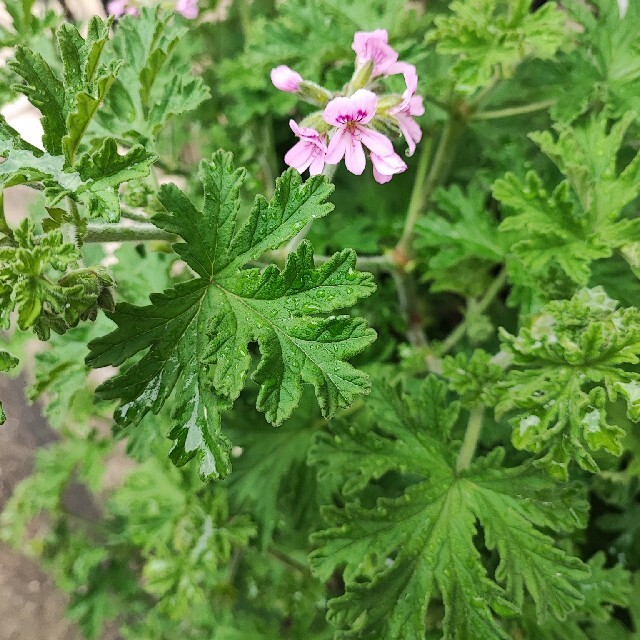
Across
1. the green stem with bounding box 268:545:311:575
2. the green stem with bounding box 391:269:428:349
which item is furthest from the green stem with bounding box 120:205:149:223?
the green stem with bounding box 268:545:311:575

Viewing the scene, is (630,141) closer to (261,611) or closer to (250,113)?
(250,113)

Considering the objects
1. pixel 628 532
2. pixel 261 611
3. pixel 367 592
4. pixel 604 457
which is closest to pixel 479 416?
pixel 604 457

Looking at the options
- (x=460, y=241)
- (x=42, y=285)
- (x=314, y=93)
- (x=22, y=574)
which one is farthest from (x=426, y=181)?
(x=22, y=574)

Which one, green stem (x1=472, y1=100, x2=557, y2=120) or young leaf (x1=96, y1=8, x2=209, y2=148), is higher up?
young leaf (x1=96, y1=8, x2=209, y2=148)

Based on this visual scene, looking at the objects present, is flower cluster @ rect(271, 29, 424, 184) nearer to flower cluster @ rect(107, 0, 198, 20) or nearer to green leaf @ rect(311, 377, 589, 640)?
green leaf @ rect(311, 377, 589, 640)

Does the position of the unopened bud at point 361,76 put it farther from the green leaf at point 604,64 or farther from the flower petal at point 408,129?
the green leaf at point 604,64

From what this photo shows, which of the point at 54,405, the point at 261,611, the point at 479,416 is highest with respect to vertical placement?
the point at 54,405
